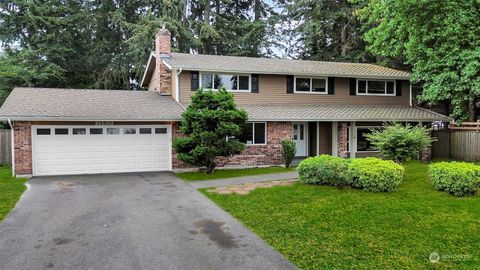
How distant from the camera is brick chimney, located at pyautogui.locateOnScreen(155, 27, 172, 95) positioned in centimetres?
1708

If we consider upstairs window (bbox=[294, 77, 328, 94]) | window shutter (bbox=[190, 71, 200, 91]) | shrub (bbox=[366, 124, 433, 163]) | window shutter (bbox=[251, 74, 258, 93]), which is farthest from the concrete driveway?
upstairs window (bbox=[294, 77, 328, 94])

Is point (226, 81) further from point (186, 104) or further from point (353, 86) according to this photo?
point (353, 86)

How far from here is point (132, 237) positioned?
5988mm

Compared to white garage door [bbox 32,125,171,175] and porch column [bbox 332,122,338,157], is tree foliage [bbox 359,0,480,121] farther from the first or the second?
white garage door [bbox 32,125,171,175]

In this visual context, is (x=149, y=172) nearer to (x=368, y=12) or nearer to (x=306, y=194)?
(x=306, y=194)

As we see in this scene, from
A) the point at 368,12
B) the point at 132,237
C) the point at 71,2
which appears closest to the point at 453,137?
the point at 368,12

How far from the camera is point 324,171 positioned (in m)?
10.4

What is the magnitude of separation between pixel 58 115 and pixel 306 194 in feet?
29.9

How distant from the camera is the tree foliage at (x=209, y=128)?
1232 cm

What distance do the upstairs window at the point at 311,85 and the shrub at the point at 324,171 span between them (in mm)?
7194

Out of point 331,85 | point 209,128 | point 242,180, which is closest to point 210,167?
point 209,128

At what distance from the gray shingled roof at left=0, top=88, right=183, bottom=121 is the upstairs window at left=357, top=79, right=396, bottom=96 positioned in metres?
9.66

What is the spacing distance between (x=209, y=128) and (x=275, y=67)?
623 centimetres

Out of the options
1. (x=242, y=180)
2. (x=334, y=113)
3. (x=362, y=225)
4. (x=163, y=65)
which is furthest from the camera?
(x=163, y=65)
